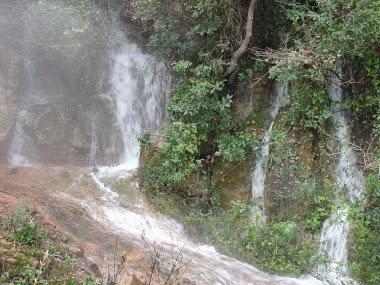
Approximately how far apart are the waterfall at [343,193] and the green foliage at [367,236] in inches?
7.5

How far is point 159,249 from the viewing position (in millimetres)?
7336

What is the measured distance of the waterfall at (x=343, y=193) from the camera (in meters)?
7.82

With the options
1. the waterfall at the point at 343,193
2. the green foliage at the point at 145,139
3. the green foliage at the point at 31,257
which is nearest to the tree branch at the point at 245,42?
the waterfall at the point at 343,193

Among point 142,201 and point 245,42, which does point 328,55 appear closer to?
point 245,42

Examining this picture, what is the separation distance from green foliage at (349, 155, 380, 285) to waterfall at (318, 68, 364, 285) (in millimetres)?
190

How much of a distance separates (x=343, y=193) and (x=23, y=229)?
19.1 feet

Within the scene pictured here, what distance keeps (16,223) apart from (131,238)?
228 centimetres

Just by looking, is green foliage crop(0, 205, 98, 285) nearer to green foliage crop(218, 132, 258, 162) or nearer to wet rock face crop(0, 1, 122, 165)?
green foliage crop(218, 132, 258, 162)

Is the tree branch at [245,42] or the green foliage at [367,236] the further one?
the tree branch at [245,42]

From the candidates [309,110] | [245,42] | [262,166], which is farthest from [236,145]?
[245,42]

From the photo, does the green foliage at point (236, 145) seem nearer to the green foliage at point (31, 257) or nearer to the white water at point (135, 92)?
the white water at point (135, 92)

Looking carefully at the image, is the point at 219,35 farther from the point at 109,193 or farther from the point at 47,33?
the point at 47,33

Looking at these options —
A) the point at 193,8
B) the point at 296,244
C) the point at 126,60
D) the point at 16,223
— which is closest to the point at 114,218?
the point at 16,223

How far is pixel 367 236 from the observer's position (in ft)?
24.8
